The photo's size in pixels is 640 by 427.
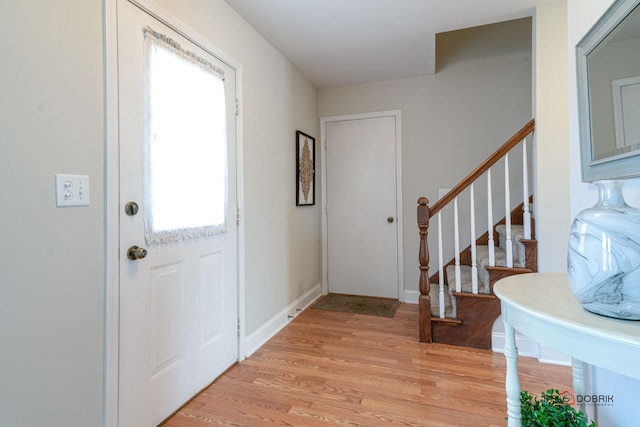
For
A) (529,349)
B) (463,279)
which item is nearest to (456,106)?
(463,279)

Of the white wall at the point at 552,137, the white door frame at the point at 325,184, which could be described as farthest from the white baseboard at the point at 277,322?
the white wall at the point at 552,137

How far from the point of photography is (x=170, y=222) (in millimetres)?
1576

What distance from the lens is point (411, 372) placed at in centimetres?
196

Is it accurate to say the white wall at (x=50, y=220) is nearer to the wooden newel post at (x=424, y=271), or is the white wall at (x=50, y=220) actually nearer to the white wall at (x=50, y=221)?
the white wall at (x=50, y=221)

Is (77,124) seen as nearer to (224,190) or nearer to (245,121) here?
(224,190)

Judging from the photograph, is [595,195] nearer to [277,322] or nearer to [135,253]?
[135,253]

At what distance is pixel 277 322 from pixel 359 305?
1.00 meters

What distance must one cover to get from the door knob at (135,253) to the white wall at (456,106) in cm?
263

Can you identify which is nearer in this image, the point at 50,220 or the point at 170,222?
the point at 50,220

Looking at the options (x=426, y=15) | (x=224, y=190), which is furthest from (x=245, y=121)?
(x=426, y=15)

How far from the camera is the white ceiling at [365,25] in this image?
6.75 feet

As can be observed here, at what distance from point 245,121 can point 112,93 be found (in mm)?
983

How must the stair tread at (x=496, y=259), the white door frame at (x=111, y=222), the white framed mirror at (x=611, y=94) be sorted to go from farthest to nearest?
the stair tread at (x=496, y=259) → the white door frame at (x=111, y=222) → the white framed mirror at (x=611, y=94)

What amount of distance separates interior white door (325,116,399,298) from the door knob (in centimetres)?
244
